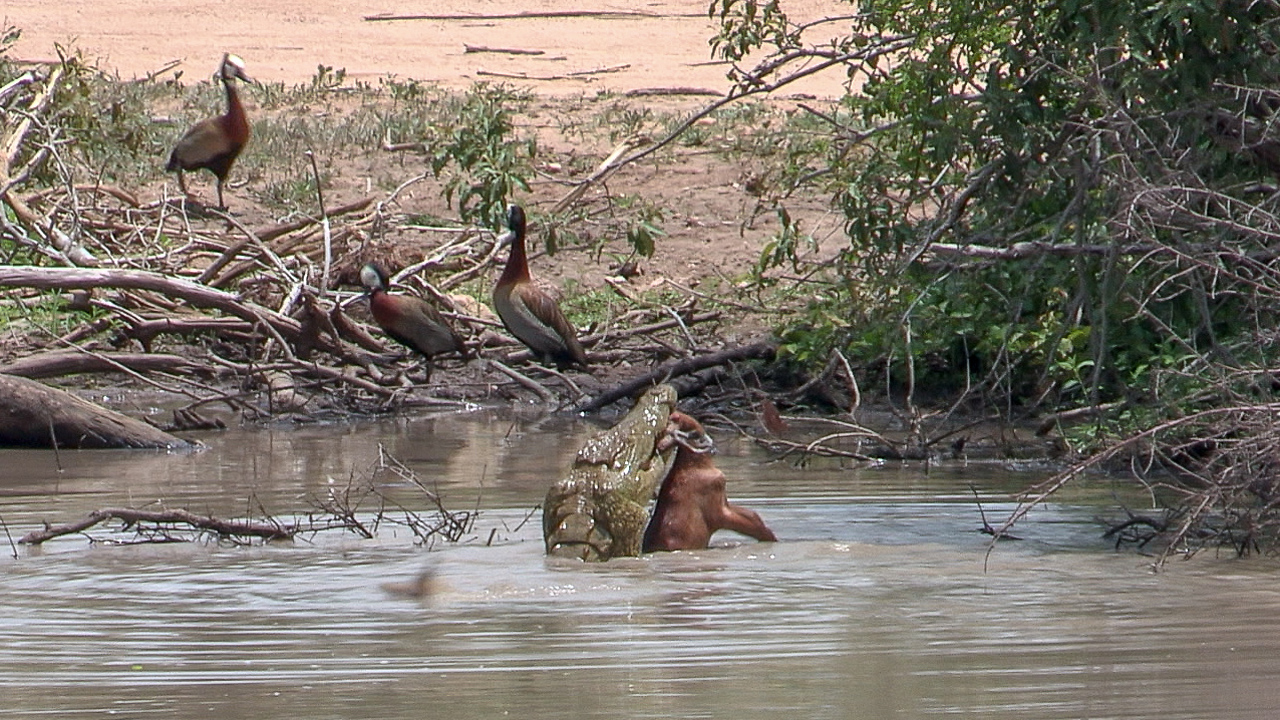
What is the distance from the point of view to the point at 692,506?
760 cm

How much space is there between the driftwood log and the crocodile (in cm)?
413

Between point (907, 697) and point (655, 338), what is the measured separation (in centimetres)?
807

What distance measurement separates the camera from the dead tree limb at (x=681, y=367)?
1195 cm

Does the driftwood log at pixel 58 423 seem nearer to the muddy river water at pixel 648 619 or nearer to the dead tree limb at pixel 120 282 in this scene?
the dead tree limb at pixel 120 282

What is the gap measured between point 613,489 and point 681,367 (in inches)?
177

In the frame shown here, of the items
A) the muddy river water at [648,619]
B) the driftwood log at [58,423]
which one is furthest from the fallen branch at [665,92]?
the muddy river water at [648,619]

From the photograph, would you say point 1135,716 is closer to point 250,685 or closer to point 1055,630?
point 1055,630

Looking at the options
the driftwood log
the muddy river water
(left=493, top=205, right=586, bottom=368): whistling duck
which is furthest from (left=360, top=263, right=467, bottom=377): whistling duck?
the muddy river water

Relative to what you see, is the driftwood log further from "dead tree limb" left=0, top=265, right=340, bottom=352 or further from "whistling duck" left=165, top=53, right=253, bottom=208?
"whistling duck" left=165, top=53, right=253, bottom=208

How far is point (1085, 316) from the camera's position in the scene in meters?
10.7

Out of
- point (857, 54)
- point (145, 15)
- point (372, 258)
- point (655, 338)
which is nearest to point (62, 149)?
point (372, 258)

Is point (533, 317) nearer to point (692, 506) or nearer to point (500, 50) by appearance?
point (692, 506)

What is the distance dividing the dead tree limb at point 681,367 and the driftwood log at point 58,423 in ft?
8.38

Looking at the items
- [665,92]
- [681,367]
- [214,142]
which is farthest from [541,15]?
[681,367]
